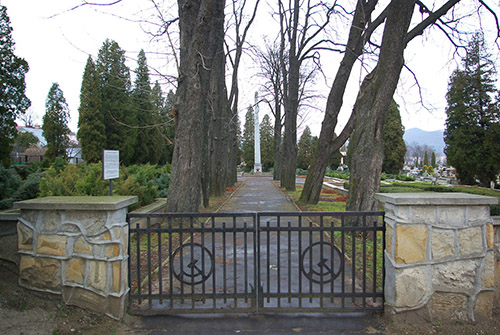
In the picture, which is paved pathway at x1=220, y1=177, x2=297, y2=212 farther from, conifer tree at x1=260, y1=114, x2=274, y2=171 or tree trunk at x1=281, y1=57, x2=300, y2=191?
conifer tree at x1=260, y1=114, x2=274, y2=171

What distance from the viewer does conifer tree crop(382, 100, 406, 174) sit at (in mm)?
43250

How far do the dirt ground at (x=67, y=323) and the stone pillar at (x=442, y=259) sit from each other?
0.13 meters

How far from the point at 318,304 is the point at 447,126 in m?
28.9

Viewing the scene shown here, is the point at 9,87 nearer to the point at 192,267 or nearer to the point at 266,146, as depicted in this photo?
the point at 192,267

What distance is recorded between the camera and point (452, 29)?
35.9ft

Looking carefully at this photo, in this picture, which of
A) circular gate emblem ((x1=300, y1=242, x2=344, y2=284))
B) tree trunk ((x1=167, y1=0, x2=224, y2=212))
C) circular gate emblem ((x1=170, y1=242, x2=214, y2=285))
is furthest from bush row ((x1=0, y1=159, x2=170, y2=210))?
circular gate emblem ((x1=300, y1=242, x2=344, y2=284))

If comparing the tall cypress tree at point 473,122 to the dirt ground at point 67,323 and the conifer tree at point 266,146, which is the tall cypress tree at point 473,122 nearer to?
the dirt ground at point 67,323

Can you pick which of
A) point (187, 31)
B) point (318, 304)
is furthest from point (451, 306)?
point (187, 31)

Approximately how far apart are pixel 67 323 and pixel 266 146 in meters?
66.0

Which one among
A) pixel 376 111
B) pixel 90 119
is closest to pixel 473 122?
pixel 376 111

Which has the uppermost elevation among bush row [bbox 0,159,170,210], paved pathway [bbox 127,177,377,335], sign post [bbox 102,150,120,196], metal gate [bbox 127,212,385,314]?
sign post [bbox 102,150,120,196]

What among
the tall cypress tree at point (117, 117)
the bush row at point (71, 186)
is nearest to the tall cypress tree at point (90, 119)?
the tall cypress tree at point (117, 117)

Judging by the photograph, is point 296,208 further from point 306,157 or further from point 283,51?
point 306,157

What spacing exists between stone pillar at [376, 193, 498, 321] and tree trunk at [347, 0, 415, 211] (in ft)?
14.0
